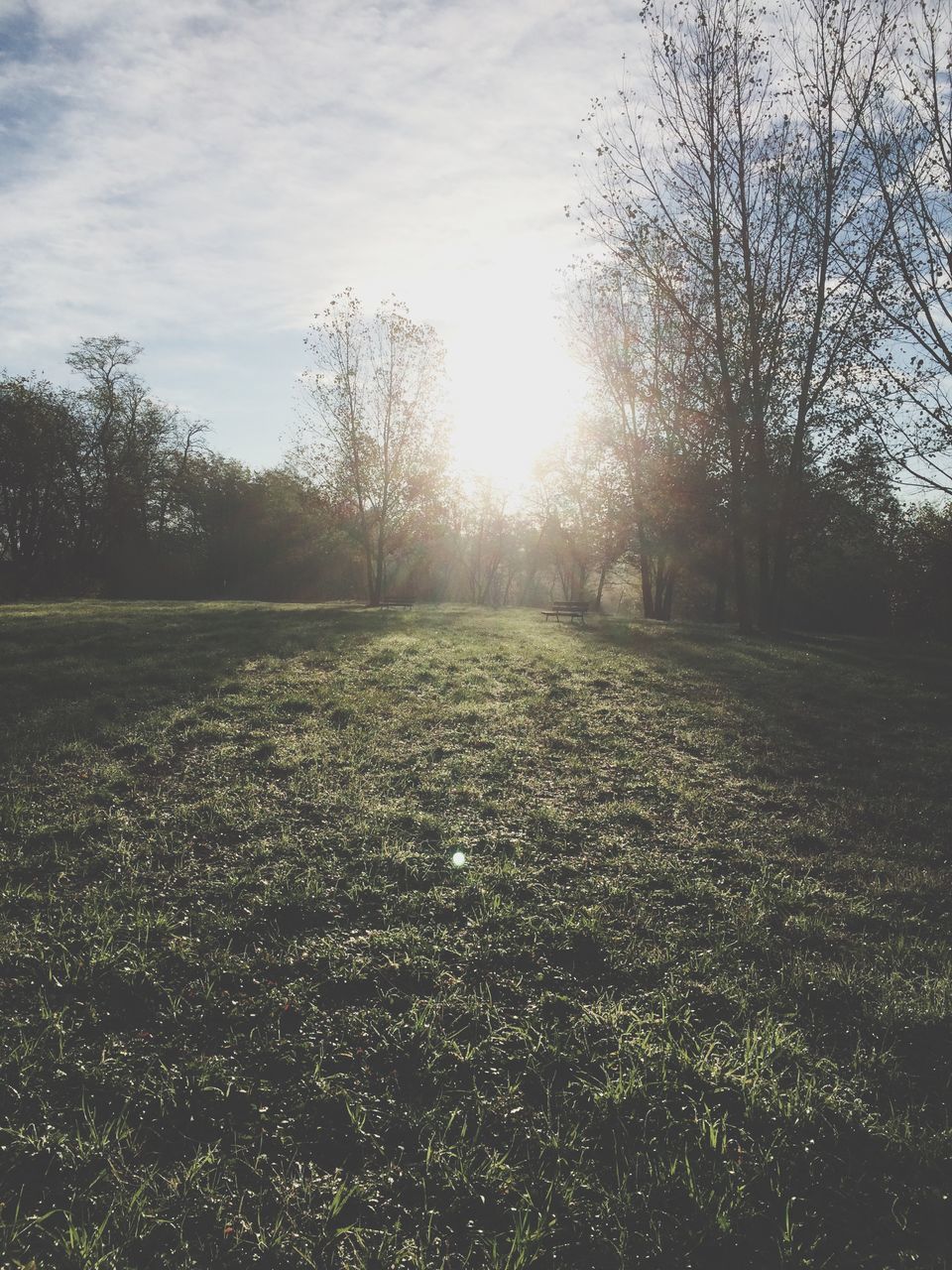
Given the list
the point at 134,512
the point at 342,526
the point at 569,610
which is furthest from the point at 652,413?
the point at 134,512

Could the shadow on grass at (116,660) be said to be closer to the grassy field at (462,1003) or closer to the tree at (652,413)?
the grassy field at (462,1003)

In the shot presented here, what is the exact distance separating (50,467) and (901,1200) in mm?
53763

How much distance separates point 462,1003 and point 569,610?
2332 centimetres

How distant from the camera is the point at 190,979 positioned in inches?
148

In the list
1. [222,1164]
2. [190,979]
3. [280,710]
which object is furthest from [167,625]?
[222,1164]

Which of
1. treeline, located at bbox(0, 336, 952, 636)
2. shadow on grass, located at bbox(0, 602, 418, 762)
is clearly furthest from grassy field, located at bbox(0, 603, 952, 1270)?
treeline, located at bbox(0, 336, 952, 636)

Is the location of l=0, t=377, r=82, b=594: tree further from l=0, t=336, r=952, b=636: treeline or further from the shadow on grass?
the shadow on grass

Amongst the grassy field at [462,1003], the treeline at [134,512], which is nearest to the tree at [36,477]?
the treeline at [134,512]

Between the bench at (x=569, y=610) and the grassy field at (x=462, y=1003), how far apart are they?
16813 millimetres

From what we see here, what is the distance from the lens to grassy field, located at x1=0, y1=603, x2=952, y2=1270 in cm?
250

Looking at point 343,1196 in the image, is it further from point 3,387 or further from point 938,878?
Result: point 3,387

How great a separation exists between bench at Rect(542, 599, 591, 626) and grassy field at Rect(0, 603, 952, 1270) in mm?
16813

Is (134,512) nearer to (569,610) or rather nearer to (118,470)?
(118,470)

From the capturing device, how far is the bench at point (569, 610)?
25156 millimetres
